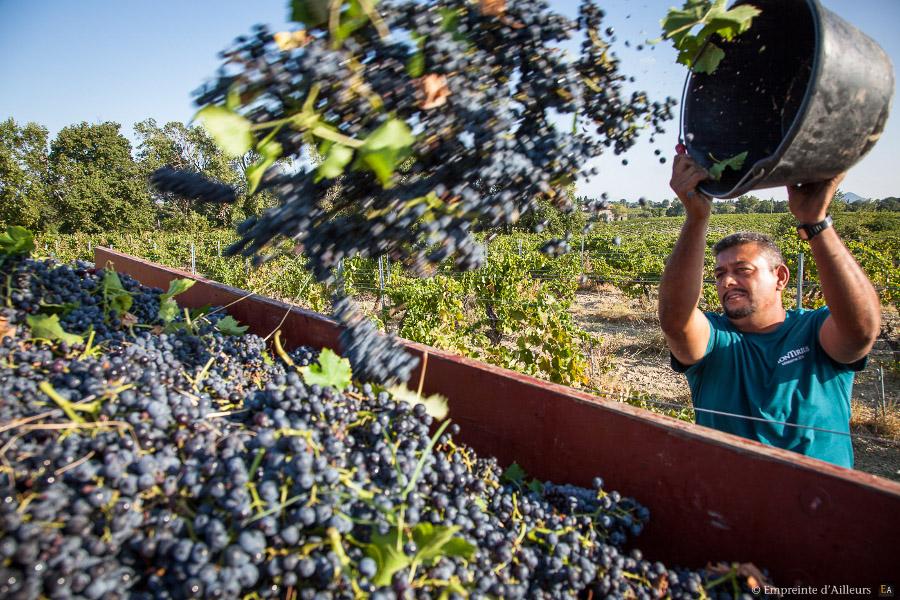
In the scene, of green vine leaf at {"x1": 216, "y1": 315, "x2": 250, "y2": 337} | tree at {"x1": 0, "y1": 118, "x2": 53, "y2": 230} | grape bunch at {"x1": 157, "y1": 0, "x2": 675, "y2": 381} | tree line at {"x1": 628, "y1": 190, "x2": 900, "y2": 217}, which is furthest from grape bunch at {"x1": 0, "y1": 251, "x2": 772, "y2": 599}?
tree line at {"x1": 628, "y1": 190, "x2": 900, "y2": 217}

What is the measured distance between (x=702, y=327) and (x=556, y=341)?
2651 millimetres

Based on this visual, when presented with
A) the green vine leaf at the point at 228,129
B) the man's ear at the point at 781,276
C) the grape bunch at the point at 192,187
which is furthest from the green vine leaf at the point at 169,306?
the man's ear at the point at 781,276

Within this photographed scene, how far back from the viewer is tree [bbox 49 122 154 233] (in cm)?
3275

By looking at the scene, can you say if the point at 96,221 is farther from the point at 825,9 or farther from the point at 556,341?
the point at 825,9

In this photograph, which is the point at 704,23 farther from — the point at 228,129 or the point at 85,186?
the point at 85,186

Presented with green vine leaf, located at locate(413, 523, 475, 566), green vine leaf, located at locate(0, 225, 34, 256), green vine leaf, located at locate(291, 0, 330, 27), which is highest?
green vine leaf, located at locate(291, 0, 330, 27)

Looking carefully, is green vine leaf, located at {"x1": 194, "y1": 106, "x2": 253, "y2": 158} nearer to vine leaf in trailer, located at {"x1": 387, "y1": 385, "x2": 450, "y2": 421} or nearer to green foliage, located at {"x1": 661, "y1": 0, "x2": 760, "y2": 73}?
vine leaf in trailer, located at {"x1": 387, "y1": 385, "x2": 450, "y2": 421}

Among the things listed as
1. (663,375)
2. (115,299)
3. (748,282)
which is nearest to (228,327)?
(115,299)

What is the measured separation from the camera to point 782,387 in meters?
1.84

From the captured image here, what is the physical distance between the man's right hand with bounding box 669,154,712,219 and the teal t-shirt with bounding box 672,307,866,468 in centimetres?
65

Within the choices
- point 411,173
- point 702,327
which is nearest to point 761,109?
point 702,327

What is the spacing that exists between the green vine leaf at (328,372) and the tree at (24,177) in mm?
38941

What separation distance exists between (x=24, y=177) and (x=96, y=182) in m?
3.97

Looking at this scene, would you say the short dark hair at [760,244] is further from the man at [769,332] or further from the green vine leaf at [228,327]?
the green vine leaf at [228,327]
